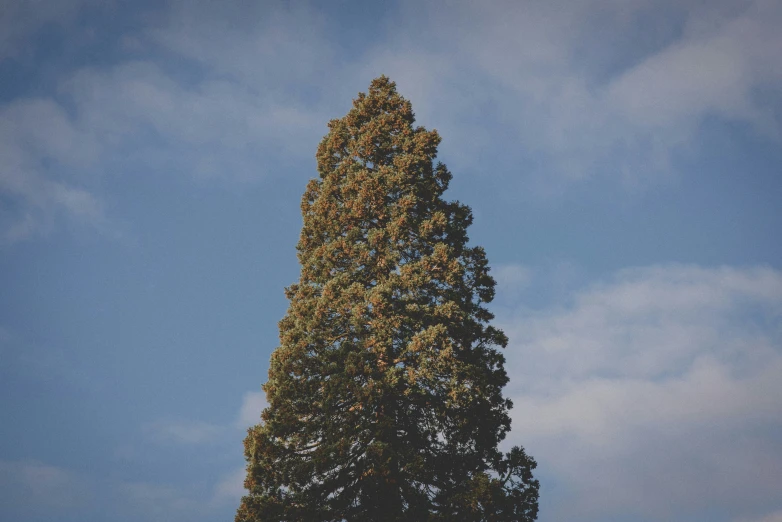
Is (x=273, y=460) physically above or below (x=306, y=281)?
below

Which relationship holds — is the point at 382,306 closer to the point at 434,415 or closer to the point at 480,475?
the point at 434,415

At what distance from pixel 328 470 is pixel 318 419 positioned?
4.29 ft

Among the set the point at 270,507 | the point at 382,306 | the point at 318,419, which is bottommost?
the point at 270,507

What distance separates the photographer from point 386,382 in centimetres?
1539

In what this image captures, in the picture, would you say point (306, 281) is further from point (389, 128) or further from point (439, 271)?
point (389, 128)

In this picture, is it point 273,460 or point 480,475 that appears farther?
point 273,460

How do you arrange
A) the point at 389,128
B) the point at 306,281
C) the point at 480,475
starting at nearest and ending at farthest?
the point at 480,475, the point at 306,281, the point at 389,128

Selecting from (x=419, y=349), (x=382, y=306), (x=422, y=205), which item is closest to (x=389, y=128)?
(x=422, y=205)

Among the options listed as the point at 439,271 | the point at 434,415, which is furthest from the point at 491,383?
the point at 439,271

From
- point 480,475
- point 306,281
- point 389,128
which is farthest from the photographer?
point 389,128

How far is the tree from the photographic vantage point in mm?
14797

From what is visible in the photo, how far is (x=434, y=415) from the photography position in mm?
16078

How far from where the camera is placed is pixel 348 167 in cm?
2000

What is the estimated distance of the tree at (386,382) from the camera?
14797 millimetres
